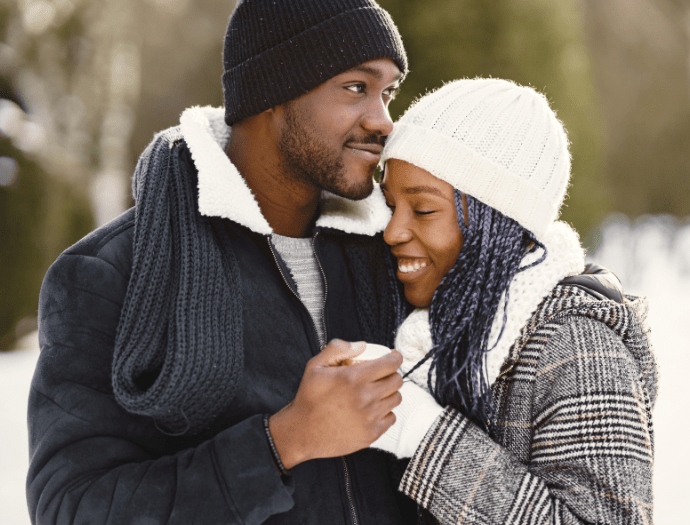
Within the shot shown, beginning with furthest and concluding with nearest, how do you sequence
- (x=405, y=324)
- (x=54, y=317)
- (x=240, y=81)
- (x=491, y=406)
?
1. (x=240, y=81)
2. (x=405, y=324)
3. (x=491, y=406)
4. (x=54, y=317)

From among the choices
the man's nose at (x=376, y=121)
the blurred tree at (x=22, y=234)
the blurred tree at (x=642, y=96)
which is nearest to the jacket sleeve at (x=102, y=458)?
the man's nose at (x=376, y=121)

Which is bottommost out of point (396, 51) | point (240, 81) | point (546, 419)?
point (546, 419)

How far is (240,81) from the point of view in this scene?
2.05 m

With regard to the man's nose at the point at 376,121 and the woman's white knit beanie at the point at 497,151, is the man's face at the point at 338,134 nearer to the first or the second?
the man's nose at the point at 376,121

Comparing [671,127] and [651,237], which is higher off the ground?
[671,127]

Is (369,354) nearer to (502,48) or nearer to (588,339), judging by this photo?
(588,339)

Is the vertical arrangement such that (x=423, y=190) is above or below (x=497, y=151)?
below

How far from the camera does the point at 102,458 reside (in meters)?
1.36

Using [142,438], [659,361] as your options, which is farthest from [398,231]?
[659,361]

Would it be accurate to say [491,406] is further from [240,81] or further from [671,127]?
[671,127]

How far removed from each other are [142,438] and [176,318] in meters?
0.33

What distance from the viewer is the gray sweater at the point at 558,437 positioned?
1447mm

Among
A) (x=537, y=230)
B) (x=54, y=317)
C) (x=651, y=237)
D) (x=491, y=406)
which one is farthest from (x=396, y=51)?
(x=651, y=237)

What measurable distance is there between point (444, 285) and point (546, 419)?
0.51 metres
